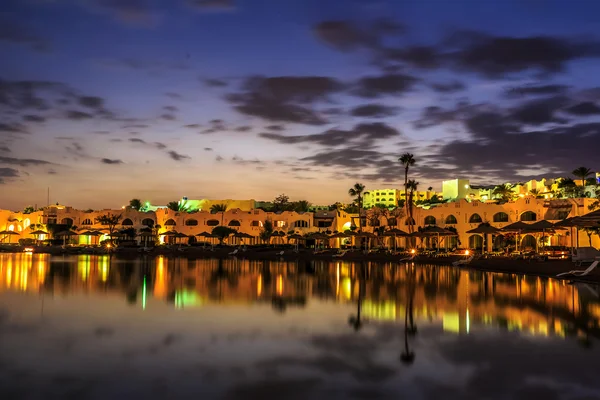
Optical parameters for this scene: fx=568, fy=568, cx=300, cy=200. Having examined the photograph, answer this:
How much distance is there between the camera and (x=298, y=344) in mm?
12102

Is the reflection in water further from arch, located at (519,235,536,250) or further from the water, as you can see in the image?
arch, located at (519,235,536,250)

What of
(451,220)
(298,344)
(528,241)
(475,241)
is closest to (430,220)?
(451,220)

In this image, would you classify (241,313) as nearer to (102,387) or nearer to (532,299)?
(102,387)

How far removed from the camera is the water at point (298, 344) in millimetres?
8720

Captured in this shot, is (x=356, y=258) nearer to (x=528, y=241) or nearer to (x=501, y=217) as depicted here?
(x=501, y=217)

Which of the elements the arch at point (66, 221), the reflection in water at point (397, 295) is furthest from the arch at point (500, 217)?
the arch at point (66, 221)

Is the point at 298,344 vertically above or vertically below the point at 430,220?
below

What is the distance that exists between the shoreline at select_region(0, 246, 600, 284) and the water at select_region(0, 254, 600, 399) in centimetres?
1063

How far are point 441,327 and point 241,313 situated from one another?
5.78 m

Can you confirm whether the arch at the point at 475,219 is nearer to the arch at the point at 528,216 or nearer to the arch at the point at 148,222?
the arch at the point at 528,216

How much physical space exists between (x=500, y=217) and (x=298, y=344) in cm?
5148

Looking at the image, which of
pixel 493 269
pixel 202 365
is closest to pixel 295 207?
pixel 493 269

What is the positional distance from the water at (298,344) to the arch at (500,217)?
38072mm

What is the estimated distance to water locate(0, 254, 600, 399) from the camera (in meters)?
8.72
